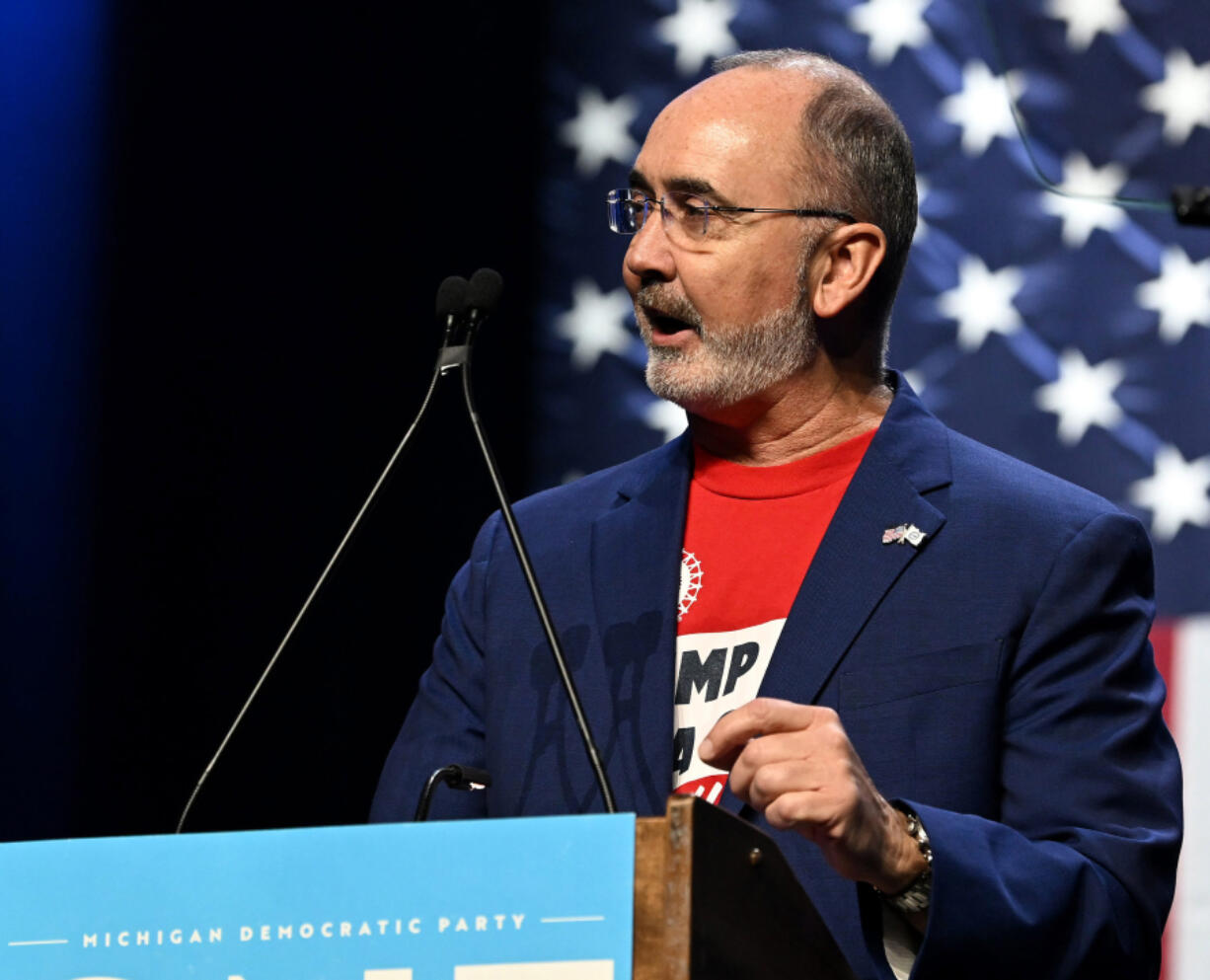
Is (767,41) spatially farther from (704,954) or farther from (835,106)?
(704,954)

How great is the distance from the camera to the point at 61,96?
3.17 m

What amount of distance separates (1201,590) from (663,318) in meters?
1.39

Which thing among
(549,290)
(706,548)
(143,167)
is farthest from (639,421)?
(706,548)

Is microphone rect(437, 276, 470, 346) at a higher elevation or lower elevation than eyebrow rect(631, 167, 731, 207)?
lower

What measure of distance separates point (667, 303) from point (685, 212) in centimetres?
12

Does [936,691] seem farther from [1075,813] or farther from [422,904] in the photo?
[422,904]

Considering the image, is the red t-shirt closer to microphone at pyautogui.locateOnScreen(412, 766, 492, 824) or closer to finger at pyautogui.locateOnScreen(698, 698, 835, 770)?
microphone at pyautogui.locateOnScreen(412, 766, 492, 824)

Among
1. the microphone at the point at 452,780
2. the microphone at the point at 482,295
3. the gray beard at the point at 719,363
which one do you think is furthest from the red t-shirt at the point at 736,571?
the microphone at the point at 482,295

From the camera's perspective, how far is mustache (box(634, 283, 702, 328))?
2160mm

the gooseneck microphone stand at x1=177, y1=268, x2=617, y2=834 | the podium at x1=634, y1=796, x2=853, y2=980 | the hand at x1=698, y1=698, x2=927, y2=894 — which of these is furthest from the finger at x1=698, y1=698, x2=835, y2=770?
the gooseneck microphone stand at x1=177, y1=268, x2=617, y2=834

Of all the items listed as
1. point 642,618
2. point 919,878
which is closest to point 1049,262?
point 642,618

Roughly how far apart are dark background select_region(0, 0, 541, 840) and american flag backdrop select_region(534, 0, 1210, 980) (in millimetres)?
349

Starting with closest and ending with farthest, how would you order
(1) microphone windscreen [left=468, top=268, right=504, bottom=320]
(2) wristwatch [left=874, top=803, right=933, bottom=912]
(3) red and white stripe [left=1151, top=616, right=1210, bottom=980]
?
(2) wristwatch [left=874, top=803, right=933, bottom=912] → (1) microphone windscreen [left=468, top=268, right=504, bottom=320] → (3) red and white stripe [left=1151, top=616, right=1210, bottom=980]

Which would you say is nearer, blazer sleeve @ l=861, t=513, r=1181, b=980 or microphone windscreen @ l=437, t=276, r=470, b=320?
blazer sleeve @ l=861, t=513, r=1181, b=980
